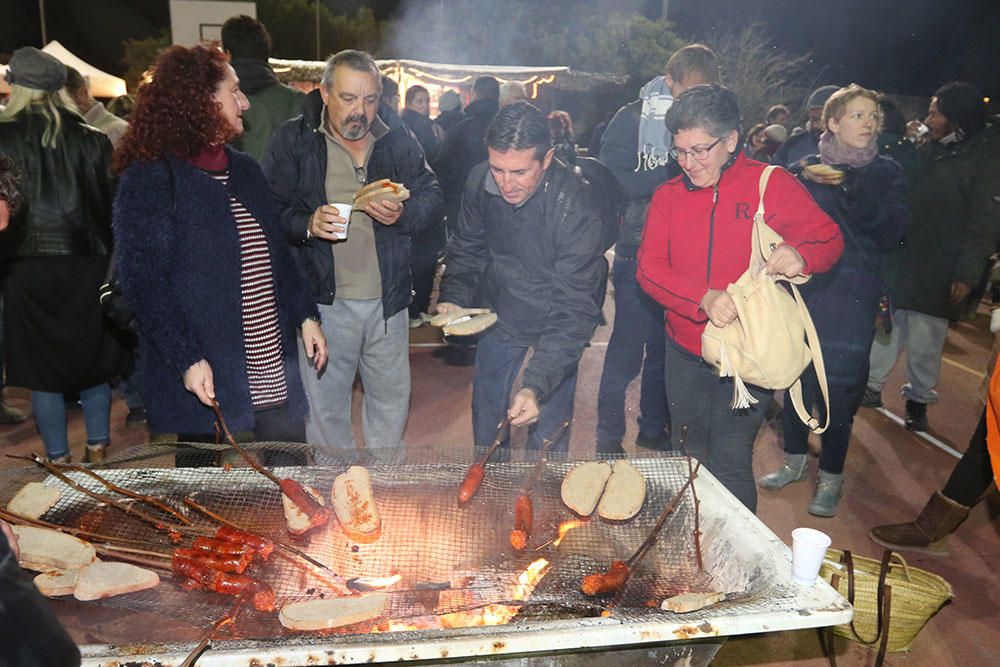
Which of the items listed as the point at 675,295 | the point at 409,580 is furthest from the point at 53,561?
the point at 675,295

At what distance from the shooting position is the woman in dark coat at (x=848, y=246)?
11.8 feet

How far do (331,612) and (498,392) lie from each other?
6.00ft

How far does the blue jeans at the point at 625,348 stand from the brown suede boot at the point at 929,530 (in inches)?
63.0

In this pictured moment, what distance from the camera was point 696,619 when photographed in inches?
74.4

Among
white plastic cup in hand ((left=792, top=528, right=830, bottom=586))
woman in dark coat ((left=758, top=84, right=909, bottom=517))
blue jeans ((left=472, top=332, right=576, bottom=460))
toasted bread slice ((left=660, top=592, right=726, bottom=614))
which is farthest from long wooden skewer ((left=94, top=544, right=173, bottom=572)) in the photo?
woman in dark coat ((left=758, top=84, right=909, bottom=517))

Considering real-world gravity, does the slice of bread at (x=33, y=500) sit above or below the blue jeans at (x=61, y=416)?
above

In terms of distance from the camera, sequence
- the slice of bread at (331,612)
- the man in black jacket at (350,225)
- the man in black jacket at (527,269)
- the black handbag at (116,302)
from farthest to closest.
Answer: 1. the man in black jacket at (350,225)
2. the man in black jacket at (527,269)
3. the black handbag at (116,302)
4. the slice of bread at (331,612)

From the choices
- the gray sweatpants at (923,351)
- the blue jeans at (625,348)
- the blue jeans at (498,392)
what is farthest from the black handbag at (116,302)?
the gray sweatpants at (923,351)

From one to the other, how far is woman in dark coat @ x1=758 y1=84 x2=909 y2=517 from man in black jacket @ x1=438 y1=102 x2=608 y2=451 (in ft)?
4.32

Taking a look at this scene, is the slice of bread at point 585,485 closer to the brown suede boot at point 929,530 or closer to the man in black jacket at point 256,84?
the brown suede boot at point 929,530

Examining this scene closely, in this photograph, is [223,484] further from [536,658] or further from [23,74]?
[23,74]

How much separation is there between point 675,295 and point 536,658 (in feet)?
5.17

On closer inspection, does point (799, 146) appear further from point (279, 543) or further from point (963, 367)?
point (279, 543)

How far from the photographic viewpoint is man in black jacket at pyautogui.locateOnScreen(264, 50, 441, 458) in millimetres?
3393
